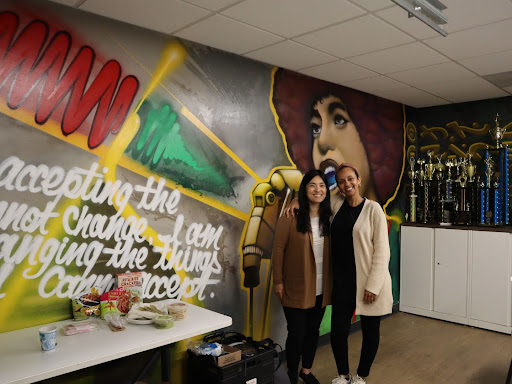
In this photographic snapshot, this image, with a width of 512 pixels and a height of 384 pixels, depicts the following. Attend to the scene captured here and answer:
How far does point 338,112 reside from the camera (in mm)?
4121

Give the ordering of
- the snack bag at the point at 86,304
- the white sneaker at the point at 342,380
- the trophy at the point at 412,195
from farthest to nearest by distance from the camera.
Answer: the trophy at the point at 412,195, the white sneaker at the point at 342,380, the snack bag at the point at 86,304

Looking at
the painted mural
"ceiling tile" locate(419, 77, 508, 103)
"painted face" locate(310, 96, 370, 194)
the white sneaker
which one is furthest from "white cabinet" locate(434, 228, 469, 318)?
the white sneaker

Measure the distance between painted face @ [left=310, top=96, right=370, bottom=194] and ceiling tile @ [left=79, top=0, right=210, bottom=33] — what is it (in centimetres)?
172

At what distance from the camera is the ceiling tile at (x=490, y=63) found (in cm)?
317

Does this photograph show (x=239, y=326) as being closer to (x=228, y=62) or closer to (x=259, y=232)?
(x=259, y=232)

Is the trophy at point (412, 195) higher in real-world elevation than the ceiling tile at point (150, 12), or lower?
lower

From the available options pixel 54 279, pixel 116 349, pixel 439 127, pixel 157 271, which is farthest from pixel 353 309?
pixel 439 127

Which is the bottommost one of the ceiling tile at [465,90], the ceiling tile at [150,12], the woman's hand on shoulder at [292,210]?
the woman's hand on shoulder at [292,210]

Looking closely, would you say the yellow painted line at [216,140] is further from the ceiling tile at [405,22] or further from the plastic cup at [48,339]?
the plastic cup at [48,339]

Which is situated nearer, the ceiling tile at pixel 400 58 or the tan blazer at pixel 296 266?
the tan blazer at pixel 296 266

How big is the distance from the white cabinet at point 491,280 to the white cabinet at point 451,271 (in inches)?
3.5

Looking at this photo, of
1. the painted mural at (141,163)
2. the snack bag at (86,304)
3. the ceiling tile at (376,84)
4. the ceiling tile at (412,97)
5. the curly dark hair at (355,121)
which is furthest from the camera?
the ceiling tile at (412,97)

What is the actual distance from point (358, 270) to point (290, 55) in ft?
5.52

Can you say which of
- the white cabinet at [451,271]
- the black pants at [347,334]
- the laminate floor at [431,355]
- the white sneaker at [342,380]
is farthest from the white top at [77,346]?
the white cabinet at [451,271]
